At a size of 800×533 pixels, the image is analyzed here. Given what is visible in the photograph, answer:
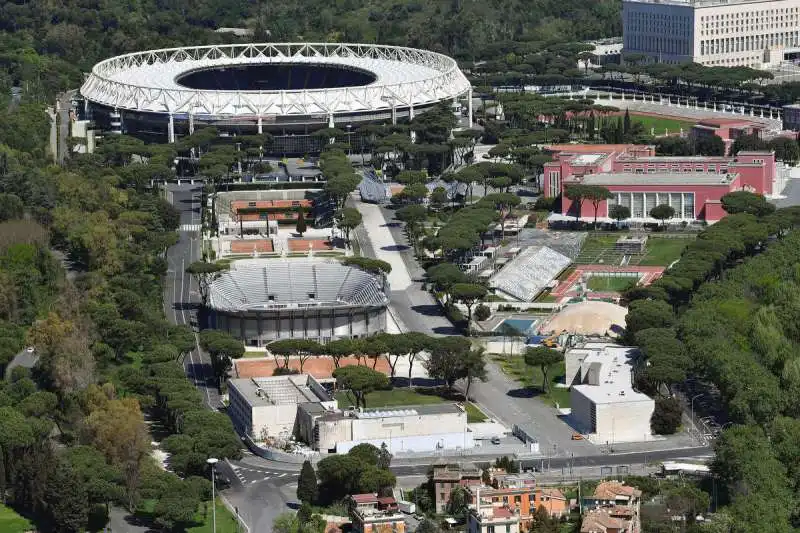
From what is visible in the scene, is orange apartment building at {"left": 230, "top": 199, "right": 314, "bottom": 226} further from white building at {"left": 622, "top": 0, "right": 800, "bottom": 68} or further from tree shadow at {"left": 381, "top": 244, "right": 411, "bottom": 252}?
white building at {"left": 622, "top": 0, "right": 800, "bottom": 68}

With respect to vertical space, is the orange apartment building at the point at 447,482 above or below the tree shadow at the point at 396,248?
above

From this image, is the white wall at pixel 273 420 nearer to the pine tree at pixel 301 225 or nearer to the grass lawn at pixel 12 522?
the grass lawn at pixel 12 522

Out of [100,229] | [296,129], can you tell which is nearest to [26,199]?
[100,229]

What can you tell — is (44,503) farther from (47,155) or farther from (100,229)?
(47,155)

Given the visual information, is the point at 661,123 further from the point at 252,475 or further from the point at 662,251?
the point at 252,475

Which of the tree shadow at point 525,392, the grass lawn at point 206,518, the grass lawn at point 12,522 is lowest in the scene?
the tree shadow at point 525,392

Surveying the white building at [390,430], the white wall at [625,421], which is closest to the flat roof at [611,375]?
the white wall at [625,421]

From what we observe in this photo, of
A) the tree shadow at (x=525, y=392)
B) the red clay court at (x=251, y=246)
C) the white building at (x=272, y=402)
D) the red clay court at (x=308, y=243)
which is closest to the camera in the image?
the white building at (x=272, y=402)

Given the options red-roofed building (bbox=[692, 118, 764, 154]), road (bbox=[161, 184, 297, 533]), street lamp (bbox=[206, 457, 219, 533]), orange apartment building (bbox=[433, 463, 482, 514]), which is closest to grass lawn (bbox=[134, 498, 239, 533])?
street lamp (bbox=[206, 457, 219, 533])
